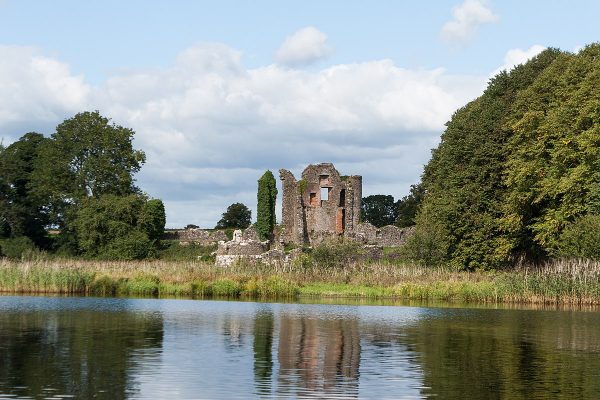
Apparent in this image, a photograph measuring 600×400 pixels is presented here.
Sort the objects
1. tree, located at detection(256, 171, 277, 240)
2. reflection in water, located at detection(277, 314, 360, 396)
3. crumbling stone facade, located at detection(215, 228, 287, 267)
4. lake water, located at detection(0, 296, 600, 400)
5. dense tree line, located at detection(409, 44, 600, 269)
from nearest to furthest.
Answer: lake water, located at detection(0, 296, 600, 400) → reflection in water, located at detection(277, 314, 360, 396) → dense tree line, located at detection(409, 44, 600, 269) → crumbling stone facade, located at detection(215, 228, 287, 267) → tree, located at detection(256, 171, 277, 240)

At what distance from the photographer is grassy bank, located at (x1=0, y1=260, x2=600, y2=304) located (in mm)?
37688

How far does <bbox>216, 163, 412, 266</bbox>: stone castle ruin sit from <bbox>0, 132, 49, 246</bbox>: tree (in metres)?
15.9

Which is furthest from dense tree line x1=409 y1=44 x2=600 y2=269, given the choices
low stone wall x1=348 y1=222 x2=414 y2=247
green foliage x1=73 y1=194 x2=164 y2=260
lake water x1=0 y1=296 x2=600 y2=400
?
green foliage x1=73 y1=194 x2=164 y2=260

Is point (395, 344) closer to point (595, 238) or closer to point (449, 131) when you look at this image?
point (595, 238)

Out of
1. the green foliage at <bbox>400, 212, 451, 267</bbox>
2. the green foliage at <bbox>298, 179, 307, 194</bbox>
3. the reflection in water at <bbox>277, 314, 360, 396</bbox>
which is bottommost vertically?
the reflection in water at <bbox>277, 314, 360, 396</bbox>

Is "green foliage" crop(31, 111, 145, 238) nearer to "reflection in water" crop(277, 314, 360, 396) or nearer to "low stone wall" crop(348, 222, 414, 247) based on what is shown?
"low stone wall" crop(348, 222, 414, 247)

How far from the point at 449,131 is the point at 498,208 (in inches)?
277

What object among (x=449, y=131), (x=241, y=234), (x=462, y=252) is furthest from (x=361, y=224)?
(x=462, y=252)

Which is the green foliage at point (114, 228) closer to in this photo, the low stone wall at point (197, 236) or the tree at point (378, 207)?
the low stone wall at point (197, 236)

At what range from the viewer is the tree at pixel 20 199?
214 feet

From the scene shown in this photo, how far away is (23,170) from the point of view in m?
67.6

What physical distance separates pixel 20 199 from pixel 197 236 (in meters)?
11.9

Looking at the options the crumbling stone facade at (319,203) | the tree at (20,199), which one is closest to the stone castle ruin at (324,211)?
the crumbling stone facade at (319,203)

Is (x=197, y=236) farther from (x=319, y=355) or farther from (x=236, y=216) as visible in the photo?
(x=319, y=355)
